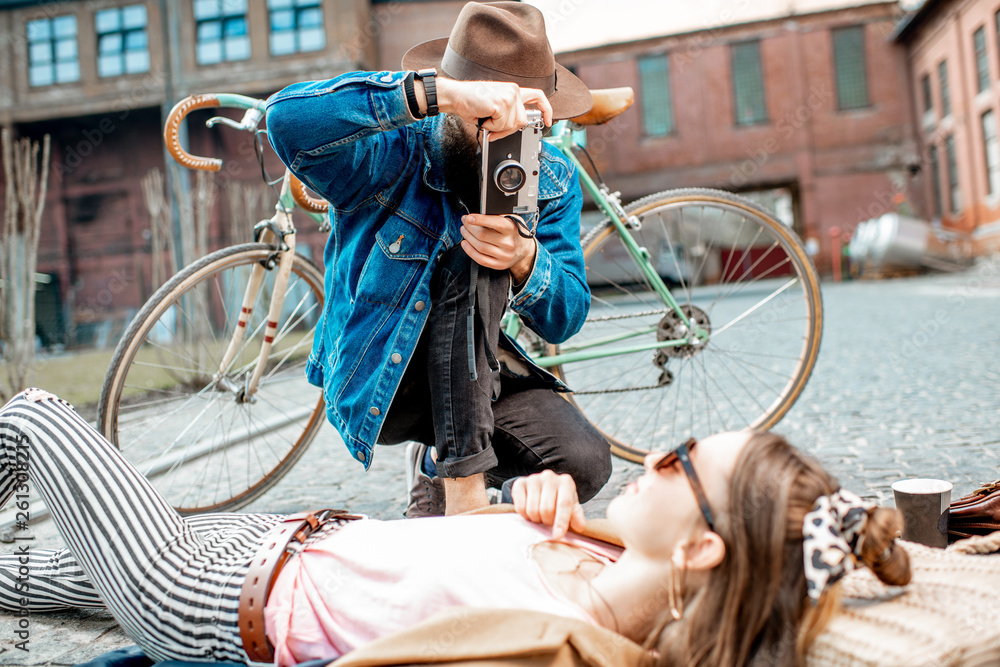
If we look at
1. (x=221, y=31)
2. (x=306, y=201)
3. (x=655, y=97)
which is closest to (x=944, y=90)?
(x=655, y=97)

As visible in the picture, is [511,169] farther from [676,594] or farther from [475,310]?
[676,594]

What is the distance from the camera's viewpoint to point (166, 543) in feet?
5.19

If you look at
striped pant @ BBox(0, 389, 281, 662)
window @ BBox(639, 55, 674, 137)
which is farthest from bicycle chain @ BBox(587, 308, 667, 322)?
window @ BBox(639, 55, 674, 137)

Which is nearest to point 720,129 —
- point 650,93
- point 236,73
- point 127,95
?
point 650,93

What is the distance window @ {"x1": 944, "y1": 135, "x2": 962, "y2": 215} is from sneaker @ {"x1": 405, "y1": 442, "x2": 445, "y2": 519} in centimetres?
2794

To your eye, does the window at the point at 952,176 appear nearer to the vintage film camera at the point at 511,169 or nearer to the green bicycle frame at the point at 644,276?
the green bicycle frame at the point at 644,276

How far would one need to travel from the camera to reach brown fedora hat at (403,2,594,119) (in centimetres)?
191

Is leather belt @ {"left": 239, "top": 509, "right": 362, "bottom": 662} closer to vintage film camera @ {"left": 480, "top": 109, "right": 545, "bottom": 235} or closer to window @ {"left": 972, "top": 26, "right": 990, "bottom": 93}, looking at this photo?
vintage film camera @ {"left": 480, "top": 109, "right": 545, "bottom": 235}

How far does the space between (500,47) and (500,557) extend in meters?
1.21

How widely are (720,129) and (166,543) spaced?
28167 millimetres

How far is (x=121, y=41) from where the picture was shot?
25.4 metres

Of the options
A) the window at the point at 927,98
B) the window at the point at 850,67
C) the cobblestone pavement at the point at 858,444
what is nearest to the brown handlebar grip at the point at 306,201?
the cobblestone pavement at the point at 858,444

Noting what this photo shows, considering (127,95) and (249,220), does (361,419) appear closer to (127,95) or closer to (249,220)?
(249,220)

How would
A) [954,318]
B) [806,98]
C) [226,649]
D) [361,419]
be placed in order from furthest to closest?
[806,98] → [954,318] → [361,419] → [226,649]
